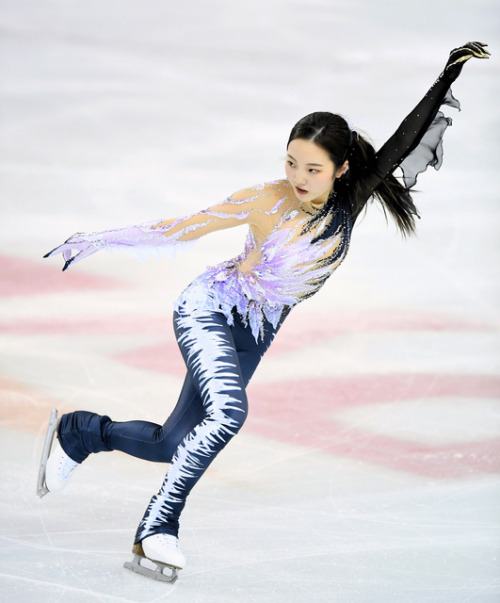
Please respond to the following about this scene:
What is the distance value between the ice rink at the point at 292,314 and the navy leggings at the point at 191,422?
15.1 inches

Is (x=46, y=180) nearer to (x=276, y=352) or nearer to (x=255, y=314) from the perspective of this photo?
(x=276, y=352)

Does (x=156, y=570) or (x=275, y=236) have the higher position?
(x=275, y=236)

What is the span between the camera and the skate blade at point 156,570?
116 inches

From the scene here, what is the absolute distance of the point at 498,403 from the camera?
521 cm

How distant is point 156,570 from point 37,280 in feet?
9.34

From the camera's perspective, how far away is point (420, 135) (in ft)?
10.3

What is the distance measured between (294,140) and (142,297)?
2.55 m

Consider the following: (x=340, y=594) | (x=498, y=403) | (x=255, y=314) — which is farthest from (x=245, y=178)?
(x=340, y=594)

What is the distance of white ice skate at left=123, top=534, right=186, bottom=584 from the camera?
2912mm

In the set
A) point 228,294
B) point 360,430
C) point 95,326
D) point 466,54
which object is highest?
point 466,54

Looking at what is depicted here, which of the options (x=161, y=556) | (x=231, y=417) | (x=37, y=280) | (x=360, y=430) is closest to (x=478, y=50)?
(x=231, y=417)

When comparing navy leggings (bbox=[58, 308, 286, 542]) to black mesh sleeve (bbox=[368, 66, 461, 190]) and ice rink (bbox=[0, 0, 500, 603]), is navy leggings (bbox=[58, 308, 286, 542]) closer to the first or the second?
ice rink (bbox=[0, 0, 500, 603])

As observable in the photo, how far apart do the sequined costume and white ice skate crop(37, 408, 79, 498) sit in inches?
1.8

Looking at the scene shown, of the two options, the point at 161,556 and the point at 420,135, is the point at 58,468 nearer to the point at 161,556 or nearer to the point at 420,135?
the point at 161,556
